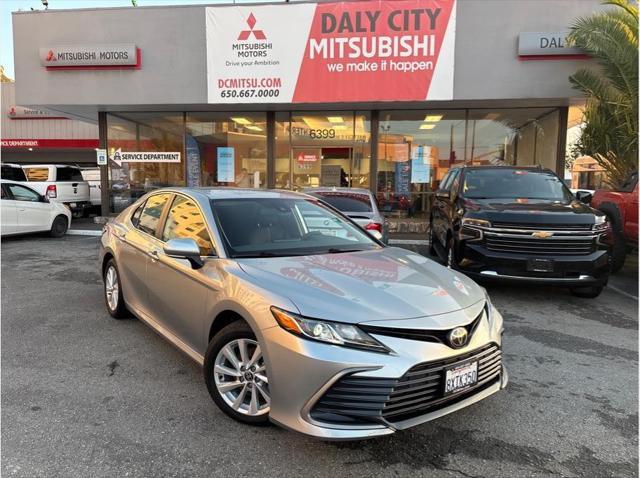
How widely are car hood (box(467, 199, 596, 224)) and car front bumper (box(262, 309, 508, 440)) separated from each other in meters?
3.98

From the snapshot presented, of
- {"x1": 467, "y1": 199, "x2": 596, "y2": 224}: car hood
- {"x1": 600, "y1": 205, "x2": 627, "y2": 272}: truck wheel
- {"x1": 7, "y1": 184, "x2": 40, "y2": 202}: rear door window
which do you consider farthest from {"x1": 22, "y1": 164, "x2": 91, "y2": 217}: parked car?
{"x1": 600, "y1": 205, "x2": 627, "y2": 272}: truck wheel

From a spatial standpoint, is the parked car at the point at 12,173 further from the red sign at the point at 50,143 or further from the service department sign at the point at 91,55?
the red sign at the point at 50,143

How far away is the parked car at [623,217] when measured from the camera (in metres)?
7.56

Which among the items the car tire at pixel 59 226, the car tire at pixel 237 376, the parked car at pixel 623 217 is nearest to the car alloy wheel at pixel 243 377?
the car tire at pixel 237 376

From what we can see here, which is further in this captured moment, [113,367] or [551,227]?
[551,227]

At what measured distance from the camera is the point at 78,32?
12.7 meters

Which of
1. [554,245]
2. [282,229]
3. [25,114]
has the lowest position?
[554,245]

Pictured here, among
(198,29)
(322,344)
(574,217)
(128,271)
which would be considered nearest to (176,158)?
(198,29)

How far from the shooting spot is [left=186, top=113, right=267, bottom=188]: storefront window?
47.6 feet

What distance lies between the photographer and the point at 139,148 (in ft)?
48.9

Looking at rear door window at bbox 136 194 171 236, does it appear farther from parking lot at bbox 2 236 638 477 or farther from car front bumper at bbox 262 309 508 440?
car front bumper at bbox 262 309 508 440

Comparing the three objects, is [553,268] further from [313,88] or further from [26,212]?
[26,212]

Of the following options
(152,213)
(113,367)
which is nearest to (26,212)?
(152,213)

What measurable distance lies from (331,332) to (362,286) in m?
0.47
